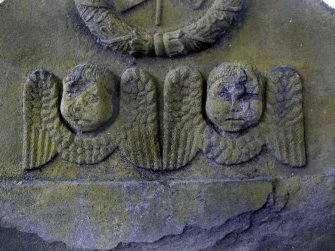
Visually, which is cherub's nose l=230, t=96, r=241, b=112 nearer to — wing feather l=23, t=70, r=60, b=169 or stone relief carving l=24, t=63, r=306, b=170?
stone relief carving l=24, t=63, r=306, b=170

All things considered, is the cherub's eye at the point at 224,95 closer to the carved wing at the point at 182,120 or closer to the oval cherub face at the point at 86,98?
the carved wing at the point at 182,120

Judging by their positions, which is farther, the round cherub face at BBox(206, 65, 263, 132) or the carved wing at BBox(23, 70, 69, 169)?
the carved wing at BBox(23, 70, 69, 169)

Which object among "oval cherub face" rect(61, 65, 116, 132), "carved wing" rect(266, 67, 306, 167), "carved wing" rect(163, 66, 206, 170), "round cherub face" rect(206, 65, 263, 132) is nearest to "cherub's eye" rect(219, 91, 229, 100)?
"round cherub face" rect(206, 65, 263, 132)

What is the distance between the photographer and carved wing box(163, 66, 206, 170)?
2691 millimetres

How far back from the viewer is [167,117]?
8.87 ft

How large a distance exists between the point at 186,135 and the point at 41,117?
74 cm

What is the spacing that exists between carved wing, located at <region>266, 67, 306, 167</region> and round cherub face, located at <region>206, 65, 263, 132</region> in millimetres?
74

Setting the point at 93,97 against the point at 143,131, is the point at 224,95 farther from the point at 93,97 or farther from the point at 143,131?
the point at 93,97

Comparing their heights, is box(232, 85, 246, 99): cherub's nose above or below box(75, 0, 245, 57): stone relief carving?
below

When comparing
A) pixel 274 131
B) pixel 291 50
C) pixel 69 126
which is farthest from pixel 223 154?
pixel 69 126

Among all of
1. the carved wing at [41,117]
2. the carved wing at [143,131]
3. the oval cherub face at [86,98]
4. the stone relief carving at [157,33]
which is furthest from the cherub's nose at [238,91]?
the carved wing at [41,117]

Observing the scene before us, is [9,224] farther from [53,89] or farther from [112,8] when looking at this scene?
[112,8]

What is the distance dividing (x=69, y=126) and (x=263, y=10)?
1142mm

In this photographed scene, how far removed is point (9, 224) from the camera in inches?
107
